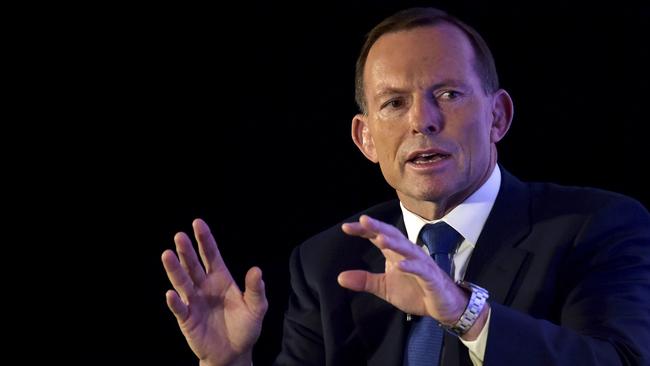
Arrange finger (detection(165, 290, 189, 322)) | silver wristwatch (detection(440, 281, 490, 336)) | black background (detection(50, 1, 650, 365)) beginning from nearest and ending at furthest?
1. silver wristwatch (detection(440, 281, 490, 336))
2. finger (detection(165, 290, 189, 322))
3. black background (detection(50, 1, 650, 365))

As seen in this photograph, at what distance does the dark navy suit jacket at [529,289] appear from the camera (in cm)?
175

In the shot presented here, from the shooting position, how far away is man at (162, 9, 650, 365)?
200 cm

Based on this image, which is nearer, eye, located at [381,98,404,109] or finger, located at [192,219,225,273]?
finger, located at [192,219,225,273]

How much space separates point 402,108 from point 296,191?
924 millimetres

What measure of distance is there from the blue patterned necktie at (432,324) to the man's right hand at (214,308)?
33 cm

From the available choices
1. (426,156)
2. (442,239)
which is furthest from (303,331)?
(426,156)

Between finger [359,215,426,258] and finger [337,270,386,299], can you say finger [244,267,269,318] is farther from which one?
finger [359,215,426,258]

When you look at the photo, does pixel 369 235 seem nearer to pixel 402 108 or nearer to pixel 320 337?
pixel 402 108

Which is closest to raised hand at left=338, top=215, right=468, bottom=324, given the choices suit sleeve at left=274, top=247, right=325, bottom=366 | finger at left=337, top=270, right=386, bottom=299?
finger at left=337, top=270, right=386, bottom=299

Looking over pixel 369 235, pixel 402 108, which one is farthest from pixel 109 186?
pixel 369 235

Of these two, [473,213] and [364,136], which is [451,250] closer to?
[473,213]

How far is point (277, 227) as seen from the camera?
10.1ft

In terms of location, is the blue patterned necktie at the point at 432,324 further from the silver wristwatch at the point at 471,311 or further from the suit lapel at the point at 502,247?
the silver wristwatch at the point at 471,311

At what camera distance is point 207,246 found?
206 cm
